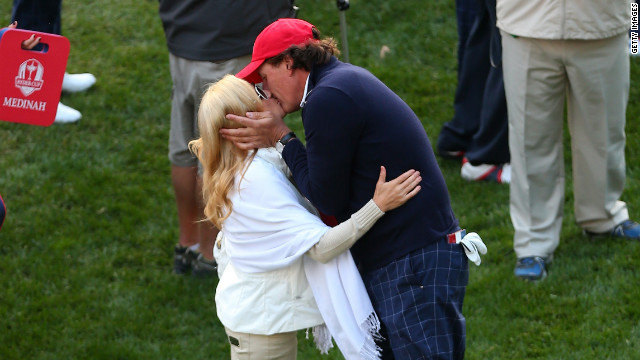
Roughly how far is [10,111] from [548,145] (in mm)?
2835

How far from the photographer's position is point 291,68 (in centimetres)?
328

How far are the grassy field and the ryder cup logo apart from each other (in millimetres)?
1449

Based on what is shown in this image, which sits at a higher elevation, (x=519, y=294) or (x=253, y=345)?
(x=253, y=345)

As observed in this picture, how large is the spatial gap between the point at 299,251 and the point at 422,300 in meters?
0.47

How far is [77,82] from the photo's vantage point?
737 cm

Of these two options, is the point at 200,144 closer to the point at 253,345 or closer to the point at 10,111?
the point at 253,345

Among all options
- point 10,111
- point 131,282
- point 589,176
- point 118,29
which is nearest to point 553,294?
point 589,176

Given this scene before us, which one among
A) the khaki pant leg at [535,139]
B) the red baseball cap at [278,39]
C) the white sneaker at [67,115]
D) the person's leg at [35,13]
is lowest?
the white sneaker at [67,115]

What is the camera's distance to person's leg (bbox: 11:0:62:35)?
614 centimetres

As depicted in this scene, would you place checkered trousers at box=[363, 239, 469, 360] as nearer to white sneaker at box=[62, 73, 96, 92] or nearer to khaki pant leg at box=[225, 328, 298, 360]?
khaki pant leg at box=[225, 328, 298, 360]

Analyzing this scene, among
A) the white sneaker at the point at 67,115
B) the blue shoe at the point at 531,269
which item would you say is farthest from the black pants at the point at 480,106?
the white sneaker at the point at 67,115

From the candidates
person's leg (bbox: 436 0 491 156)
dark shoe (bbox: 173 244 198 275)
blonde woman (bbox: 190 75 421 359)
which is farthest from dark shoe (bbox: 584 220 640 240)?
blonde woman (bbox: 190 75 421 359)

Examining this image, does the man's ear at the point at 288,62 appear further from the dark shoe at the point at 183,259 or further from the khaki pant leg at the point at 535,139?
the dark shoe at the point at 183,259

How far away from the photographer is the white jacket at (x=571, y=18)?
4.63 metres
